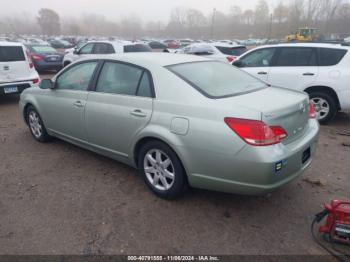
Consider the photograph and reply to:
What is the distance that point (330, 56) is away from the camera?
19.7 feet

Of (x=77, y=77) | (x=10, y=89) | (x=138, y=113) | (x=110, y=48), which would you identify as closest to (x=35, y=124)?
(x=77, y=77)

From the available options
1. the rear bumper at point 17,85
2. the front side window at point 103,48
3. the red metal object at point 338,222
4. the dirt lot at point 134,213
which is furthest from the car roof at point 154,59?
the front side window at point 103,48

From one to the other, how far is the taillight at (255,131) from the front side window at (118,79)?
133 cm

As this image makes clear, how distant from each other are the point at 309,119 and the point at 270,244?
1521 mm

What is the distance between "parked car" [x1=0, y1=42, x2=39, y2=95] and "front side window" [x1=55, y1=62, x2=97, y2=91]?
378 centimetres

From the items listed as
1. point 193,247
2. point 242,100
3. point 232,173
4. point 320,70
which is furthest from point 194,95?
point 320,70

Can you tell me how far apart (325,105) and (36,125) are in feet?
17.8

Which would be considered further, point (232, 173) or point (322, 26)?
point (322, 26)

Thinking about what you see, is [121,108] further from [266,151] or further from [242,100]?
[266,151]

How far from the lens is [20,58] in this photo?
25.6ft

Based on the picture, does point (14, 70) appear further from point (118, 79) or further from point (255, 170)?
point (255, 170)

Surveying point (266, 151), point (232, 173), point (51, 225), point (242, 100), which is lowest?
point (51, 225)

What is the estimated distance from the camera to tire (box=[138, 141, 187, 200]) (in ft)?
10.1

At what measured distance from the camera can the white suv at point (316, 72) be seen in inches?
229
